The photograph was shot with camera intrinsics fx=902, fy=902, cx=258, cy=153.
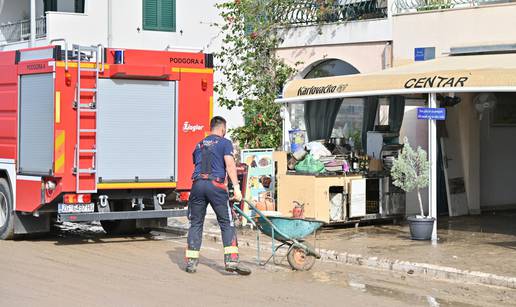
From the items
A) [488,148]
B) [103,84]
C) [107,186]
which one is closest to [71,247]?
[107,186]

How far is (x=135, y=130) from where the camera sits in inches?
563

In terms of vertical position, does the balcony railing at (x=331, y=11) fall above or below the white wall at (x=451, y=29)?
above

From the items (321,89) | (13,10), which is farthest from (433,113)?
(13,10)

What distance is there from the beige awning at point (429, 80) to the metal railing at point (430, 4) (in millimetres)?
1703

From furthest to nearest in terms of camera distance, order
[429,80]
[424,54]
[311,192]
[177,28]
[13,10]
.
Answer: [13,10] → [177,28] → [424,54] → [311,192] → [429,80]

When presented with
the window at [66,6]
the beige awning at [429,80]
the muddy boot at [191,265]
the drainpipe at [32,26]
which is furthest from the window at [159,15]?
the muddy boot at [191,265]

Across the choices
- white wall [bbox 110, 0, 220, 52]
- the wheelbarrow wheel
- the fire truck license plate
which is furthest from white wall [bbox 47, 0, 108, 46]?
the wheelbarrow wheel

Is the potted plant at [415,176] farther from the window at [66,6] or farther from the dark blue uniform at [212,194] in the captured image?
the window at [66,6]

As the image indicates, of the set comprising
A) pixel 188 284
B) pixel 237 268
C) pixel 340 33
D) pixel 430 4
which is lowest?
pixel 188 284

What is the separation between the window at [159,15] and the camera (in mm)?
29391

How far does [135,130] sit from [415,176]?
4.46 m

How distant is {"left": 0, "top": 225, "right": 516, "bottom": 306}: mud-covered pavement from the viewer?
948cm

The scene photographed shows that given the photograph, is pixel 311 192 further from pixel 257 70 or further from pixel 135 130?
pixel 257 70

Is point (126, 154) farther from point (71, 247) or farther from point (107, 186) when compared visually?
point (71, 247)
